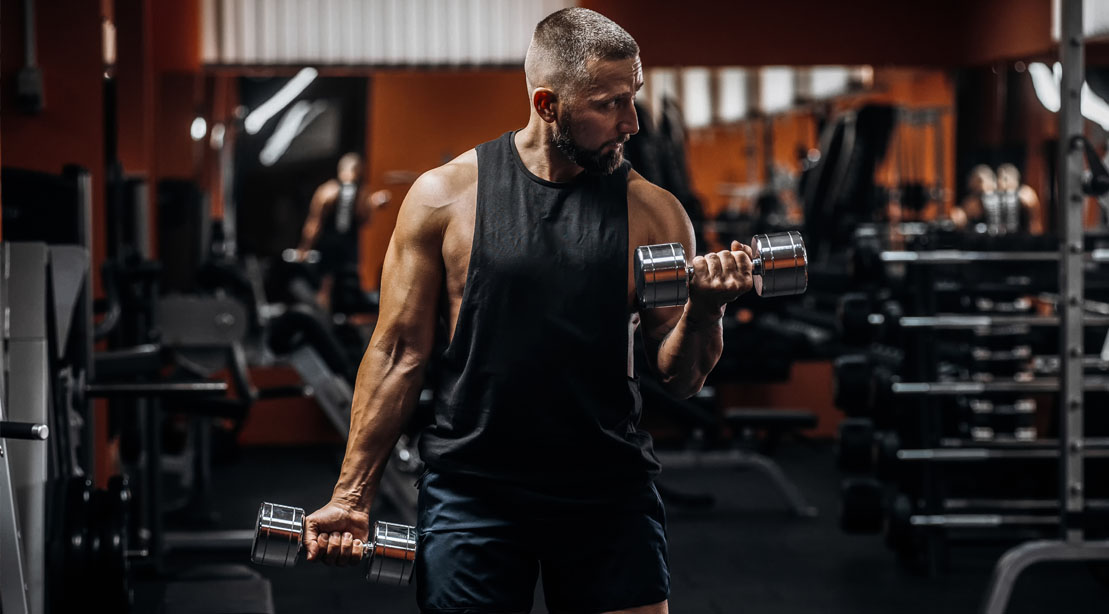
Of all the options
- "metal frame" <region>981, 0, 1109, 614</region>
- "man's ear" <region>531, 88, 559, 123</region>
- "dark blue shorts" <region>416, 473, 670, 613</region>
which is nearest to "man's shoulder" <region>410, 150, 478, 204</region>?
"man's ear" <region>531, 88, 559, 123</region>

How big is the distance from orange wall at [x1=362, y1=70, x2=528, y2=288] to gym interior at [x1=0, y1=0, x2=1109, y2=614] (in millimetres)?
20

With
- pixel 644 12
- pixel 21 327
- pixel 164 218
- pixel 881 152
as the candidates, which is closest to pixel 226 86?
pixel 164 218

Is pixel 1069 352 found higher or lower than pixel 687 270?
lower

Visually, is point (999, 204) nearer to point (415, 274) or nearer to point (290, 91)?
point (290, 91)

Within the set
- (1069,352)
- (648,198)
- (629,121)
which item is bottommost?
(1069,352)

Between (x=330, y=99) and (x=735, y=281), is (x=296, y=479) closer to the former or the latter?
(x=330, y=99)

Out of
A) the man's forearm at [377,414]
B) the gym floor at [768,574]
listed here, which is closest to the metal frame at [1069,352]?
the gym floor at [768,574]

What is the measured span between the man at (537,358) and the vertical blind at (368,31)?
526 centimetres

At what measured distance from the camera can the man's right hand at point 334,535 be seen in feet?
5.51

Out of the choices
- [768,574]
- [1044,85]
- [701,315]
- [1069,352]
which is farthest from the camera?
[1044,85]

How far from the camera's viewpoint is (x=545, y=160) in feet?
5.56

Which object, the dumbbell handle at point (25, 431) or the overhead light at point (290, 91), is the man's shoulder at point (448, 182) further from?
the overhead light at point (290, 91)

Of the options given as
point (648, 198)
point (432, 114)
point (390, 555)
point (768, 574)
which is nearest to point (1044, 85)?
point (432, 114)

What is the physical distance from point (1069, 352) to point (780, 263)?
1.84m
